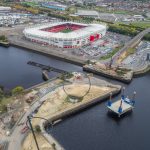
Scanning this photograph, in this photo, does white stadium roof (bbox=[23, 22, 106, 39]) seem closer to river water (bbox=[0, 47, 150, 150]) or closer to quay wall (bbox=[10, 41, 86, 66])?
quay wall (bbox=[10, 41, 86, 66])

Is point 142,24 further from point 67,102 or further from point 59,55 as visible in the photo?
point 67,102

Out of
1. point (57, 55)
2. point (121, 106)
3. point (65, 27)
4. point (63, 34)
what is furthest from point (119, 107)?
point (65, 27)

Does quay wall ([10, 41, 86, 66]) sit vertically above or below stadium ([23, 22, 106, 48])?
below

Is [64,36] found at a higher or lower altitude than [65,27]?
higher

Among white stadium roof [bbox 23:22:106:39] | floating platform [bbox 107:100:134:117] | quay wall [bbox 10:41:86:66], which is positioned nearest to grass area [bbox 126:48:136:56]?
white stadium roof [bbox 23:22:106:39]

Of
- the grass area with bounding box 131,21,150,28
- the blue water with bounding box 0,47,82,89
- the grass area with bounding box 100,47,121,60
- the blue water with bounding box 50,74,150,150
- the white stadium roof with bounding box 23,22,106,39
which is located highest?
the white stadium roof with bounding box 23,22,106,39
